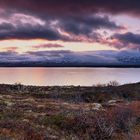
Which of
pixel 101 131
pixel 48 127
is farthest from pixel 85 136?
pixel 48 127

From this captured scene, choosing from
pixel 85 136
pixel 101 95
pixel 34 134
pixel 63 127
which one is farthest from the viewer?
pixel 101 95

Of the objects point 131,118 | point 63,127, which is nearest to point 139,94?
point 131,118

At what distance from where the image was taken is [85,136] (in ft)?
79.7

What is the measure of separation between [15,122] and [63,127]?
3.66m

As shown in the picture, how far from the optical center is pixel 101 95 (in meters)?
64.6

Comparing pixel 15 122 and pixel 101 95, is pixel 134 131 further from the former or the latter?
pixel 101 95

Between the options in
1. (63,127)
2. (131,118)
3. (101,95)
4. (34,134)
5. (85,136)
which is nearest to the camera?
(34,134)

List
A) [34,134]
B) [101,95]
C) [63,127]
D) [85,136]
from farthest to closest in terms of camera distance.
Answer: [101,95] < [63,127] < [85,136] < [34,134]

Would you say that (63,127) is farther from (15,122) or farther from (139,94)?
(139,94)

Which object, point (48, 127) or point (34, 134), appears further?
point (48, 127)

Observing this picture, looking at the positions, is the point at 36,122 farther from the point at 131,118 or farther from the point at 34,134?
the point at 131,118

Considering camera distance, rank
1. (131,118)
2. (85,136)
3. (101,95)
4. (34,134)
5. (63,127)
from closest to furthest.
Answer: (34,134)
(85,136)
(63,127)
(131,118)
(101,95)

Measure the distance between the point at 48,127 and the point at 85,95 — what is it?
1687 inches

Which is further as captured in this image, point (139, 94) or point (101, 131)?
point (139, 94)
